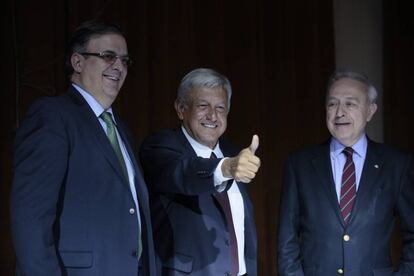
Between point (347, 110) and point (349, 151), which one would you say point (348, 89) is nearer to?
point (347, 110)

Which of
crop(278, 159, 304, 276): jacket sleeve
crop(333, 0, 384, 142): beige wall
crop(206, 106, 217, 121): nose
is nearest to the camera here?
crop(206, 106, 217, 121): nose

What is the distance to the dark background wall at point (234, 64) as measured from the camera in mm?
3232

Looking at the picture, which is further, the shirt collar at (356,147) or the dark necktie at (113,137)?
the shirt collar at (356,147)

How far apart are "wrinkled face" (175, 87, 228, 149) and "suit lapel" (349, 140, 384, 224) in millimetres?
590

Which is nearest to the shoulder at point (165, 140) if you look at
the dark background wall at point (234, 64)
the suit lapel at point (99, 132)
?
the suit lapel at point (99, 132)

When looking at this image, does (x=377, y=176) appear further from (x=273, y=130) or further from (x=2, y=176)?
(x=2, y=176)

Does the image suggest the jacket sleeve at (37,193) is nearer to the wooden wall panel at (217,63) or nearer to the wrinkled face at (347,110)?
the wrinkled face at (347,110)

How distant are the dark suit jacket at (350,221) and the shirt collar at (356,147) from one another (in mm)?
29

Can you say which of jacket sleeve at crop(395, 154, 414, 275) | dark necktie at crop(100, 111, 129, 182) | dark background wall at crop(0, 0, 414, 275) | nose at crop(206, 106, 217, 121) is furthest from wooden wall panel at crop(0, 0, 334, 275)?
jacket sleeve at crop(395, 154, 414, 275)

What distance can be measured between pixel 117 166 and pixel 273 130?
87.6 inches

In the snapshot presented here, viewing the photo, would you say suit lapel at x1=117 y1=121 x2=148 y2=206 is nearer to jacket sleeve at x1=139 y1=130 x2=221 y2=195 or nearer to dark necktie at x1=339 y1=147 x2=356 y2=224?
jacket sleeve at x1=139 y1=130 x2=221 y2=195

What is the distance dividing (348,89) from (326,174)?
1.19ft

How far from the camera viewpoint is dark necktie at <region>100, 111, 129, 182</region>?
199cm

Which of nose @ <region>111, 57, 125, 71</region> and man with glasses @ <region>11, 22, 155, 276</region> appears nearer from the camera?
man with glasses @ <region>11, 22, 155, 276</region>
